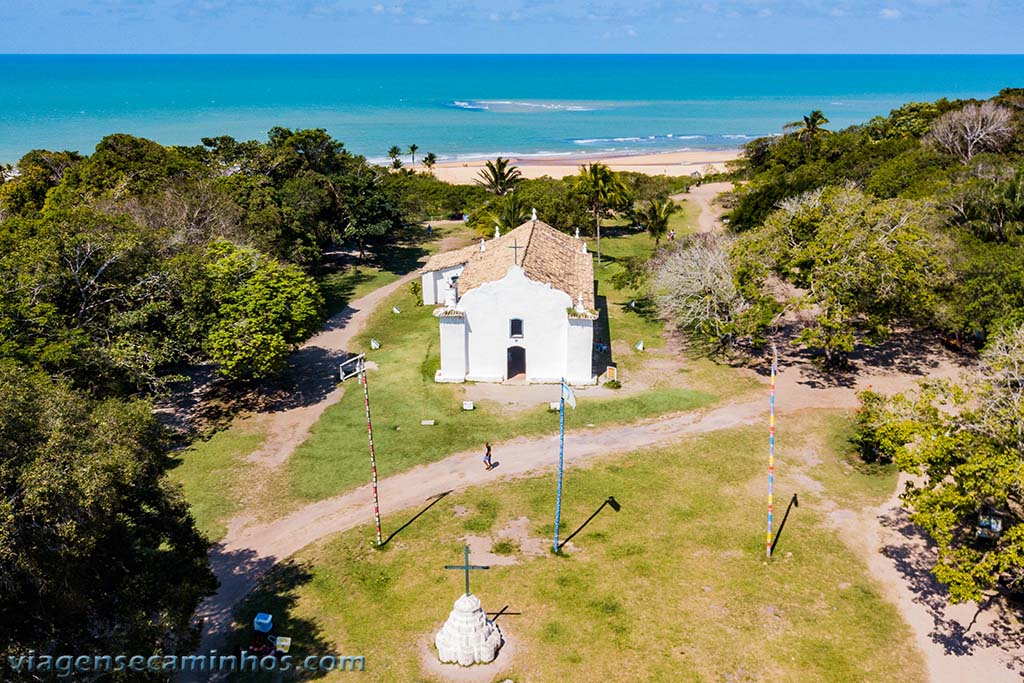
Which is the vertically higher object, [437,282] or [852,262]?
[852,262]

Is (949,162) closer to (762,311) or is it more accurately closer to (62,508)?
(762,311)

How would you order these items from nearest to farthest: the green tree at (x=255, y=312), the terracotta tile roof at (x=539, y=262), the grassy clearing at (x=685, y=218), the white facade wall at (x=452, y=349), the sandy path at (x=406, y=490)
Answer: the sandy path at (x=406, y=490), the green tree at (x=255, y=312), the white facade wall at (x=452, y=349), the terracotta tile roof at (x=539, y=262), the grassy clearing at (x=685, y=218)

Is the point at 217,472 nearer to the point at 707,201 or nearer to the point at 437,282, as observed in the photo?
the point at 437,282

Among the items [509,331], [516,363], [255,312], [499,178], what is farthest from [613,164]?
[255,312]

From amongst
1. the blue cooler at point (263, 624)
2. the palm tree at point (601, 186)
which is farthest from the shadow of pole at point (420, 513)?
the palm tree at point (601, 186)

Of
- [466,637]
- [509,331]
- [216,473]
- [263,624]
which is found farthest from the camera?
[509,331]

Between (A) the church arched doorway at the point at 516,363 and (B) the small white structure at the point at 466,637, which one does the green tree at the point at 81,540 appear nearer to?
(B) the small white structure at the point at 466,637

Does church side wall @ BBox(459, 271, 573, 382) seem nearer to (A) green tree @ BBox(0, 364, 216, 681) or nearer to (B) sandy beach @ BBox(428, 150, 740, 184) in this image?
(A) green tree @ BBox(0, 364, 216, 681)
